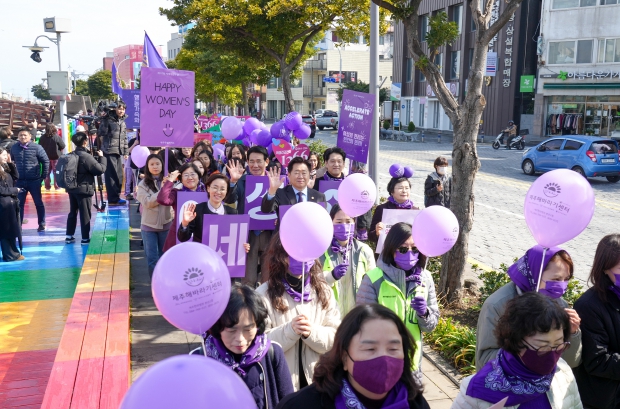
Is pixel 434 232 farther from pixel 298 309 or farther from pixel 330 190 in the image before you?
pixel 330 190

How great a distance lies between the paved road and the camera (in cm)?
1012

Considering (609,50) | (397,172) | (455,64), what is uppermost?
(455,64)

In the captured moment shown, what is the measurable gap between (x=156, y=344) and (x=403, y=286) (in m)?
3.08

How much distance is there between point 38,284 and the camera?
8.03 meters

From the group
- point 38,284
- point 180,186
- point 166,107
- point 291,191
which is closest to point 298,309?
point 291,191

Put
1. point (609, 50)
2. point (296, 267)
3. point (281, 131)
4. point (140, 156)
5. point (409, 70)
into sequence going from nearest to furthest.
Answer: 1. point (296, 267)
2. point (140, 156)
3. point (281, 131)
4. point (609, 50)
5. point (409, 70)

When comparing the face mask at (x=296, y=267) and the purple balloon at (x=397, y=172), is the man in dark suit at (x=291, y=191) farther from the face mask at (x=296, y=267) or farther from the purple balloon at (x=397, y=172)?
the face mask at (x=296, y=267)

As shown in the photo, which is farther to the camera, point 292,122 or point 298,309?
point 292,122

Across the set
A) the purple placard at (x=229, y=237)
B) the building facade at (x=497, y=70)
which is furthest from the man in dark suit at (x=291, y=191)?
the building facade at (x=497, y=70)

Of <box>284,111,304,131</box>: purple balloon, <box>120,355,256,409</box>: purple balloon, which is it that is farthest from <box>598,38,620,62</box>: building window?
<box>120,355,256,409</box>: purple balloon

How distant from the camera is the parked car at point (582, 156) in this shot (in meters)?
18.5

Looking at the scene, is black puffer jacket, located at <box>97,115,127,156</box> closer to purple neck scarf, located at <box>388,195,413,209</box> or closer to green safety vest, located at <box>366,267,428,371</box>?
purple neck scarf, located at <box>388,195,413,209</box>

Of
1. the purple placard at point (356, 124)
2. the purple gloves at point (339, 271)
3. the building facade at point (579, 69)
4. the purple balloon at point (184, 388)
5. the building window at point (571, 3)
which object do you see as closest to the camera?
the purple balloon at point (184, 388)

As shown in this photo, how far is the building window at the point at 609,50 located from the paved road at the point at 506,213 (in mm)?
10637
